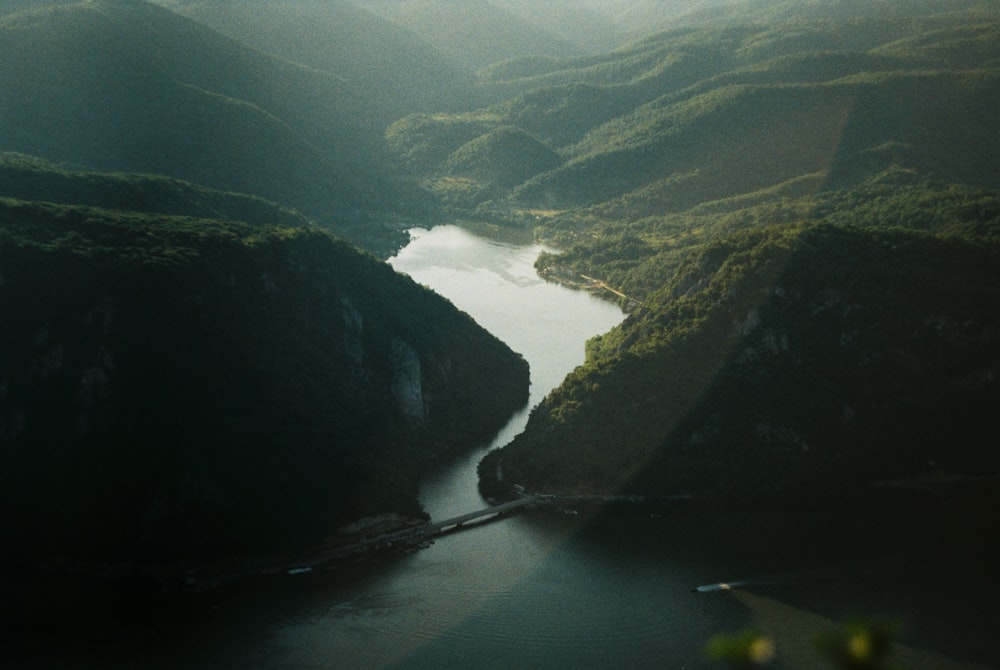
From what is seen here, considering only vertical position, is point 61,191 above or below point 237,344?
above

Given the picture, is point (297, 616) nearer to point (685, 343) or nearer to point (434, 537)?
point (434, 537)

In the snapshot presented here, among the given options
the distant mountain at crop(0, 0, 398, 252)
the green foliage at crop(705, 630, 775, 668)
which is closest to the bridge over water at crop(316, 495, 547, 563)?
the green foliage at crop(705, 630, 775, 668)

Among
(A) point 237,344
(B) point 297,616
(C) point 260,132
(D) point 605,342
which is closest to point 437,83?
(C) point 260,132

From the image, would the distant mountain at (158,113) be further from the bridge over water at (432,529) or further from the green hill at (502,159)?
the bridge over water at (432,529)

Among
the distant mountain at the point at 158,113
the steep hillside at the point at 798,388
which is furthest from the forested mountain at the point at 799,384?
the distant mountain at the point at 158,113

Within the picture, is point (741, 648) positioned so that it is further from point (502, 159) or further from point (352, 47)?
point (352, 47)

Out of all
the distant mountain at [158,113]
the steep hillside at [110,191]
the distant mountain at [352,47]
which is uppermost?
the distant mountain at [352,47]

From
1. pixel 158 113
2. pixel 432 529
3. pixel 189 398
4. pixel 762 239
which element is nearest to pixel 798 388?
pixel 762 239
